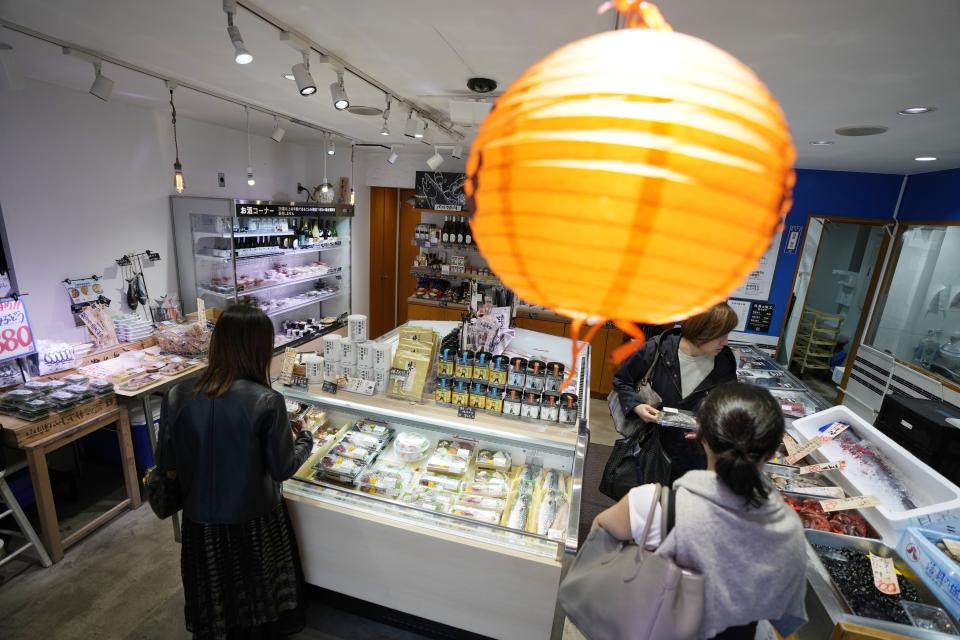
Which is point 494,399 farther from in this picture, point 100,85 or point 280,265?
point 280,265

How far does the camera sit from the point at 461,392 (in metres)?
2.54

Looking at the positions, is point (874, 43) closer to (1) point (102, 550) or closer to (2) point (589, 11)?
(2) point (589, 11)

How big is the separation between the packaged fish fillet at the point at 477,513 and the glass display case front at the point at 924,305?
493cm

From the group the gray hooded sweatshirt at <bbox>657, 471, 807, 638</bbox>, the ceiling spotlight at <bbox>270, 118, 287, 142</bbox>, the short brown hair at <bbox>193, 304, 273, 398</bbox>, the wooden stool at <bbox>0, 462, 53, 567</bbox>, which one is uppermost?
the ceiling spotlight at <bbox>270, 118, 287, 142</bbox>

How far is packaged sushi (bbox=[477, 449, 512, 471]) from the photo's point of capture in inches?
104

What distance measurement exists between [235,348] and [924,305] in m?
6.91

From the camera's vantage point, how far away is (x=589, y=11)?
5.97 feet

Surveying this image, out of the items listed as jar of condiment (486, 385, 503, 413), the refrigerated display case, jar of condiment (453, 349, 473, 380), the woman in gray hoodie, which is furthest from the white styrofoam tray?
the refrigerated display case

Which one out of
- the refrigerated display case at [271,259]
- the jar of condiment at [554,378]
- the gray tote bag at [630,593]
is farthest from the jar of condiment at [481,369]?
the refrigerated display case at [271,259]

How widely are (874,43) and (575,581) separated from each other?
2.45 metres

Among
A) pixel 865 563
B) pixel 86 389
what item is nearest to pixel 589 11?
pixel 865 563

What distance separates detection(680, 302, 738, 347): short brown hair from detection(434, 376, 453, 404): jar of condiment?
4.40 ft

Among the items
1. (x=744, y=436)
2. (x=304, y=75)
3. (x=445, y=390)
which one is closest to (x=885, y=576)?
(x=744, y=436)

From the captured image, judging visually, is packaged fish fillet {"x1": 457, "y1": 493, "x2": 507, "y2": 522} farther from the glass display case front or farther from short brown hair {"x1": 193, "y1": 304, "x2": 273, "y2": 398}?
the glass display case front
